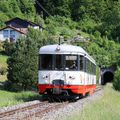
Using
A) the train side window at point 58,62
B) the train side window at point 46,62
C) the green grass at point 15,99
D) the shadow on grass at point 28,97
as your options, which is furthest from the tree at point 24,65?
the train side window at point 58,62

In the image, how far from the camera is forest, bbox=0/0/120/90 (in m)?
109

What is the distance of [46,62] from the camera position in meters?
27.3

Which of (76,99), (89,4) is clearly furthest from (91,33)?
(76,99)

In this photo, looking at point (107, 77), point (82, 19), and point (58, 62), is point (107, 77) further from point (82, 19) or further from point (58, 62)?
point (58, 62)

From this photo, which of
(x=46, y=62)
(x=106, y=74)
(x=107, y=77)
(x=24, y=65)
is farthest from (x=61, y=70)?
(x=107, y=77)

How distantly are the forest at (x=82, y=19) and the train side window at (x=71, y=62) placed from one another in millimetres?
65817

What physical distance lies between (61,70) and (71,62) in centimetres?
70

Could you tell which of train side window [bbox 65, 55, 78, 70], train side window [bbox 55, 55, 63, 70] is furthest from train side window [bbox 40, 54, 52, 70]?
train side window [bbox 65, 55, 78, 70]

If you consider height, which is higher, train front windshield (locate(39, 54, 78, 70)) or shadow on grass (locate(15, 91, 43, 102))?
train front windshield (locate(39, 54, 78, 70))

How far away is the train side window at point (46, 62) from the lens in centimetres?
2719

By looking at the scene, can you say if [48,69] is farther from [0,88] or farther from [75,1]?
[75,1]

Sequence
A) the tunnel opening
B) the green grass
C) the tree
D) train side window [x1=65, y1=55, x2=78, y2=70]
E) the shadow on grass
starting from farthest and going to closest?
the tunnel opening
the tree
the shadow on grass
train side window [x1=65, y1=55, x2=78, y2=70]
the green grass

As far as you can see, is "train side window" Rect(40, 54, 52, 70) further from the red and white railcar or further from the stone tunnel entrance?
the stone tunnel entrance

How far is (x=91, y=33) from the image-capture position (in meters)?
131
